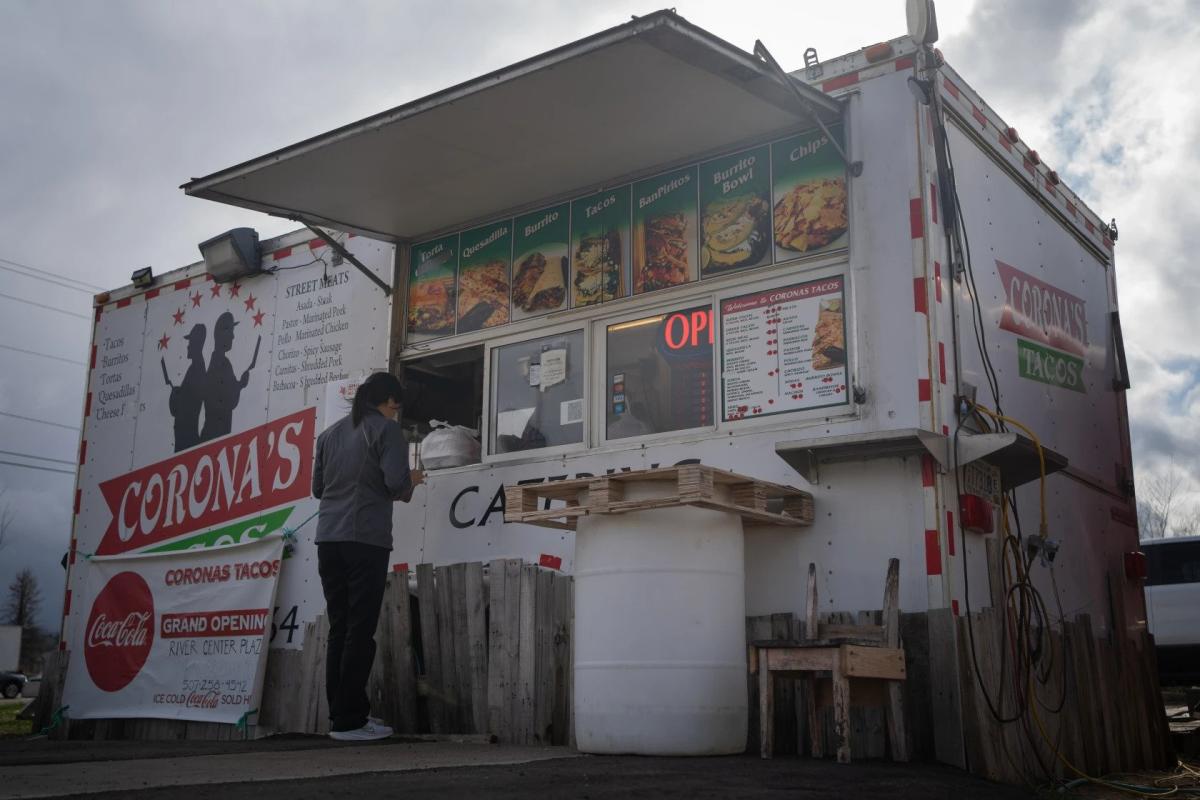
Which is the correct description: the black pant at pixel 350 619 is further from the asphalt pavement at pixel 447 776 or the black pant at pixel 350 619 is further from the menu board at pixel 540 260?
the menu board at pixel 540 260

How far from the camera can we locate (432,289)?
33.6 feet

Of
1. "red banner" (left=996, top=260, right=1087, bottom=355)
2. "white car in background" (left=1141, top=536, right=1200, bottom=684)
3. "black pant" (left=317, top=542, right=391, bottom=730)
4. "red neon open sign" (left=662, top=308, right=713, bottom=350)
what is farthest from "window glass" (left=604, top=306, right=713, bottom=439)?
"white car in background" (left=1141, top=536, right=1200, bottom=684)

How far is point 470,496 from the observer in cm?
934

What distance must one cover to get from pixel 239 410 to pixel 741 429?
5.34 m

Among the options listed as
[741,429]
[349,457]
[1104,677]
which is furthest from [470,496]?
[1104,677]

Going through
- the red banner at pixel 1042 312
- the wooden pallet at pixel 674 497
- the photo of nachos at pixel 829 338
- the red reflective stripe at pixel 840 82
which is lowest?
the wooden pallet at pixel 674 497

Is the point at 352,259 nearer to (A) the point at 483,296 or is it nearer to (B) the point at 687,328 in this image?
(A) the point at 483,296

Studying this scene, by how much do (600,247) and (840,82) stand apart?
217 cm

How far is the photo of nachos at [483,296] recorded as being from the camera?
31.9 feet

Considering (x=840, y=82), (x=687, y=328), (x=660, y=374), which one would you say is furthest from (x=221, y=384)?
(x=840, y=82)

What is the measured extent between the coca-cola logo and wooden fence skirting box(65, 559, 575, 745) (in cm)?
197

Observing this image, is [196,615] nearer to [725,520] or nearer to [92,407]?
[92,407]

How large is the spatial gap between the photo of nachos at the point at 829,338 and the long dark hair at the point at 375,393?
301cm

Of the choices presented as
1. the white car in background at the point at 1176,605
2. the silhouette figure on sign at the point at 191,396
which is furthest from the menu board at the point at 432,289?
the white car in background at the point at 1176,605
